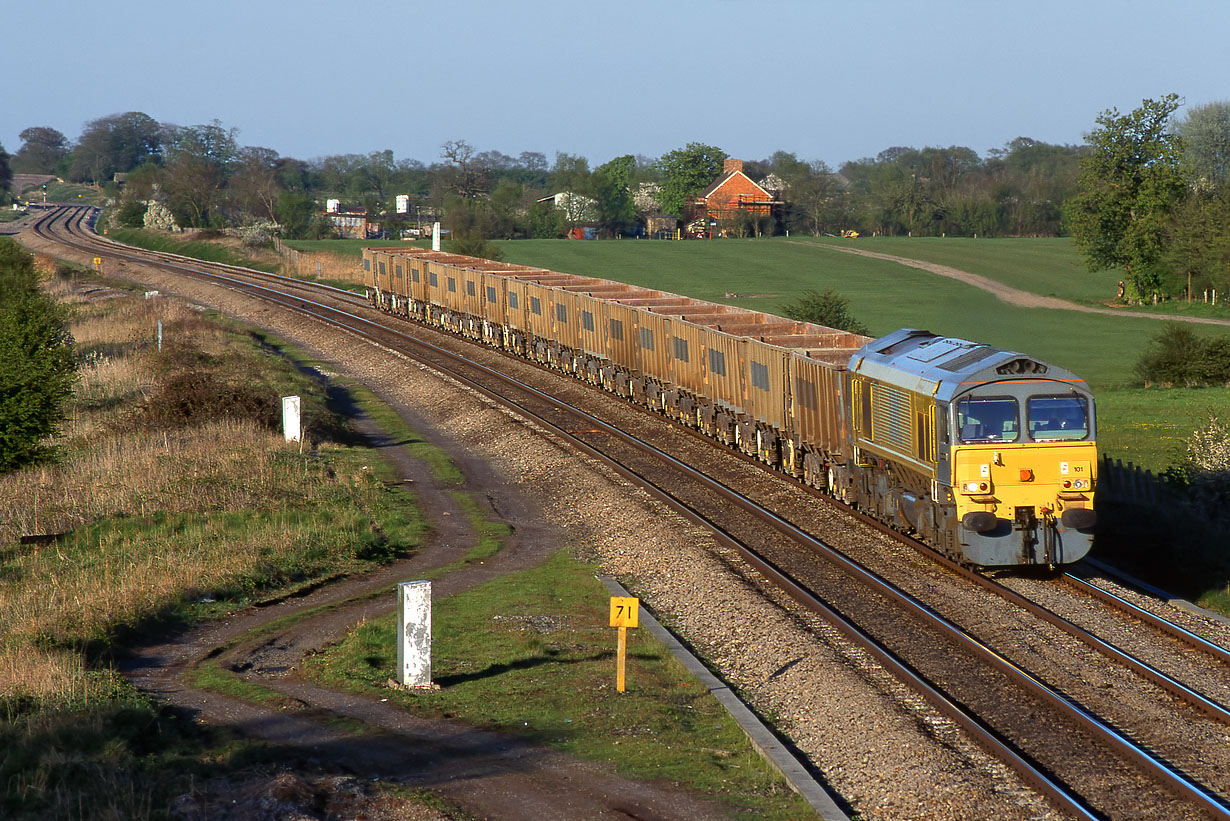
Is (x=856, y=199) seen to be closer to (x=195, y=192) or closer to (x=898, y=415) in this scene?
(x=195, y=192)

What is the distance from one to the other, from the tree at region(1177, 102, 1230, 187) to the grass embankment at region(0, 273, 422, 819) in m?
106

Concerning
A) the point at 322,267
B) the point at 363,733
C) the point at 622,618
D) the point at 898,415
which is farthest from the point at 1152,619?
the point at 322,267

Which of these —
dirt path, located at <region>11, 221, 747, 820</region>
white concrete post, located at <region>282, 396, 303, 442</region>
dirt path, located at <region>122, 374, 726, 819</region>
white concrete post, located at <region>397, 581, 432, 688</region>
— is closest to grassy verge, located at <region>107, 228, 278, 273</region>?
white concrete post, located at <region>282, 396, 303, 442</region>

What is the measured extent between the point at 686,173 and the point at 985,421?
15295 centimetres

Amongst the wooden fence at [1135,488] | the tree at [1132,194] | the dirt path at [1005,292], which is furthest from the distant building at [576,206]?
the wooden fence at [1135,488]

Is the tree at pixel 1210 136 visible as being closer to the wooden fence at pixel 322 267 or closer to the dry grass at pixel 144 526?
the wooden fence at pixel 322 267

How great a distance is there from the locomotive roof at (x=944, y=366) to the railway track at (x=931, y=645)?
289cm

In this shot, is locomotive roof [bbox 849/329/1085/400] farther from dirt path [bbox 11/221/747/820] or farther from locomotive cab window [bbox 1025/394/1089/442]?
dirt path [bbox 11/221/747/820]

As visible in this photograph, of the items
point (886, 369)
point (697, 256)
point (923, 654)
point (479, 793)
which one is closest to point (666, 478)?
point (886, 369)

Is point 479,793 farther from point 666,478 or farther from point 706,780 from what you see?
point 666,478

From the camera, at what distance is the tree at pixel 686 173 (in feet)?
541

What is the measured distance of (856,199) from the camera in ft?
537

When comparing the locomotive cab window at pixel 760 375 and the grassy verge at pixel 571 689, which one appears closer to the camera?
the grassy verge at pixel 571 689

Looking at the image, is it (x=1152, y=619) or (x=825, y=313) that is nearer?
(x=1152, y=619)
